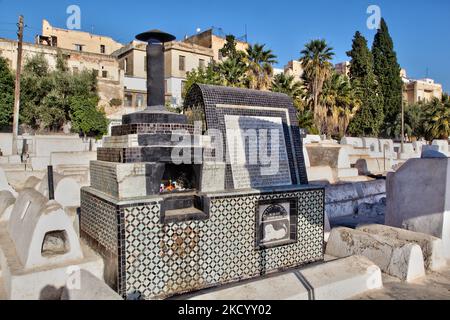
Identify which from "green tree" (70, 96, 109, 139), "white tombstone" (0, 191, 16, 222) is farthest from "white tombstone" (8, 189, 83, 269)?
"green tree" (70, 96, 109, 139)

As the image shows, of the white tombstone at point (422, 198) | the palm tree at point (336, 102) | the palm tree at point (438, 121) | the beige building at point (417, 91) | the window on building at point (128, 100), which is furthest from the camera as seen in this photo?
the beige building at point (417, 91)

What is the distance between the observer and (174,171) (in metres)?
5.97

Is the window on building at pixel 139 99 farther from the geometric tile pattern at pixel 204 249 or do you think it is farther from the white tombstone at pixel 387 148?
the geometric tile pattern at pixel 204 249

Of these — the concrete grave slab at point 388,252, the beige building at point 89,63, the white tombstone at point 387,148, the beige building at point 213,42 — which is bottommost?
the concrete grave slab at point 388,252

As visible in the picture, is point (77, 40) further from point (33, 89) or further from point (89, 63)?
point (33, 89)

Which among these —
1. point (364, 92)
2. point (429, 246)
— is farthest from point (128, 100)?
A: point (429, 246)

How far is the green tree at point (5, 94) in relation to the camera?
24297mm

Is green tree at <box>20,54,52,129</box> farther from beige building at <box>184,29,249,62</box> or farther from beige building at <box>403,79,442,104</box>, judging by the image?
beige building at <box>403,79,442,104</box>

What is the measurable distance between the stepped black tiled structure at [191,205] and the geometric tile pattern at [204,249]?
14 millimetres

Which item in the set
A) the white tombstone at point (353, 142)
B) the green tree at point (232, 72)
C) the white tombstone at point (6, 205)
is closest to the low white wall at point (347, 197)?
the white tombstone at point (6, 205)

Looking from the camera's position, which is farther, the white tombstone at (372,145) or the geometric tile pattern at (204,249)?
the white tombstone at (372,145)

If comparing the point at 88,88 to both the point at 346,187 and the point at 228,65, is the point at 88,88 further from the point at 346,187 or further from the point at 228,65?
the point at 346,187

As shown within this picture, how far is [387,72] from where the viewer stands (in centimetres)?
3662

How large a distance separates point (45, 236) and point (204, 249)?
2.16 metres
